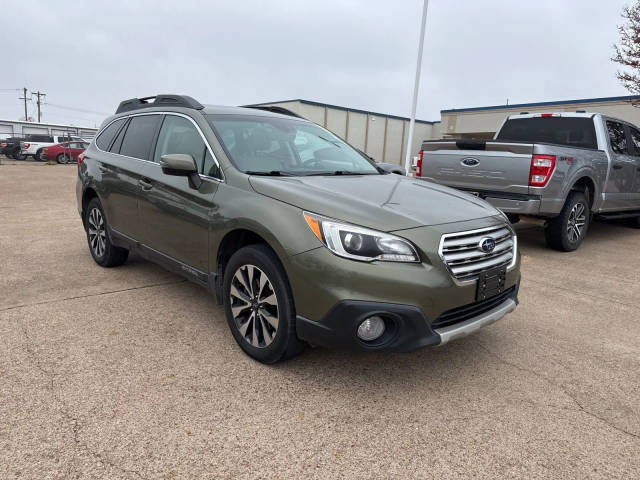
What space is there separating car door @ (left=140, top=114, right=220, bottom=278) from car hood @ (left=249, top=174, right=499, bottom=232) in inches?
18.4

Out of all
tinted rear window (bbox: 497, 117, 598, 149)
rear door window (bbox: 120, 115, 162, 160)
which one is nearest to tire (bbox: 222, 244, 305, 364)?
rear door window (bbox: 120, 115, 162, 160)

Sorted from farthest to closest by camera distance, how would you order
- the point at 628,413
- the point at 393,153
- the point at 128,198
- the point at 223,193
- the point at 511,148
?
the point at 393,153
the point at 511,148
the point at 128,198
the point at 223,193
the point at 628,413

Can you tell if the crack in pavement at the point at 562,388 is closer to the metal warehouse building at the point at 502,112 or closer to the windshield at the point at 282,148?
the windshield at the point at 282,148

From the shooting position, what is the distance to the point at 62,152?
27500 mm

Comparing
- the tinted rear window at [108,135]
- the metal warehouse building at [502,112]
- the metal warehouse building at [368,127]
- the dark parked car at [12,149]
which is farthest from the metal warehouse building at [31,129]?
the tinted rear window at [108,135]

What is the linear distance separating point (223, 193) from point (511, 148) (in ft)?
13.5

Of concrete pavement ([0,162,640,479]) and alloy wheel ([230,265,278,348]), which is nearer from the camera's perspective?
concrete pavement ([0,162,640,479])

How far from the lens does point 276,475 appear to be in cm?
202

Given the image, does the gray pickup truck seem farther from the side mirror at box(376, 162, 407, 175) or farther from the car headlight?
the car headlight

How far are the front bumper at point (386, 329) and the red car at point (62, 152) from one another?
29037 millimetres

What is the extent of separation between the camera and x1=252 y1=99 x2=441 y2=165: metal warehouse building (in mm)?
27570

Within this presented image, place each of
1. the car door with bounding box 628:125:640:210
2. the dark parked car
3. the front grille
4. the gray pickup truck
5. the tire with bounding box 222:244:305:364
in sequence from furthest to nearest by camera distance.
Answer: the dark parked car < the car door with bounding box 628:125:640:210 < the gray pickup truck < the tire with bounding box 222:244:305:364 < the front grille

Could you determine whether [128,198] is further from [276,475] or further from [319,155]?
[276,475]

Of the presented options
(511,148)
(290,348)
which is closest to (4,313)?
(290,348)
